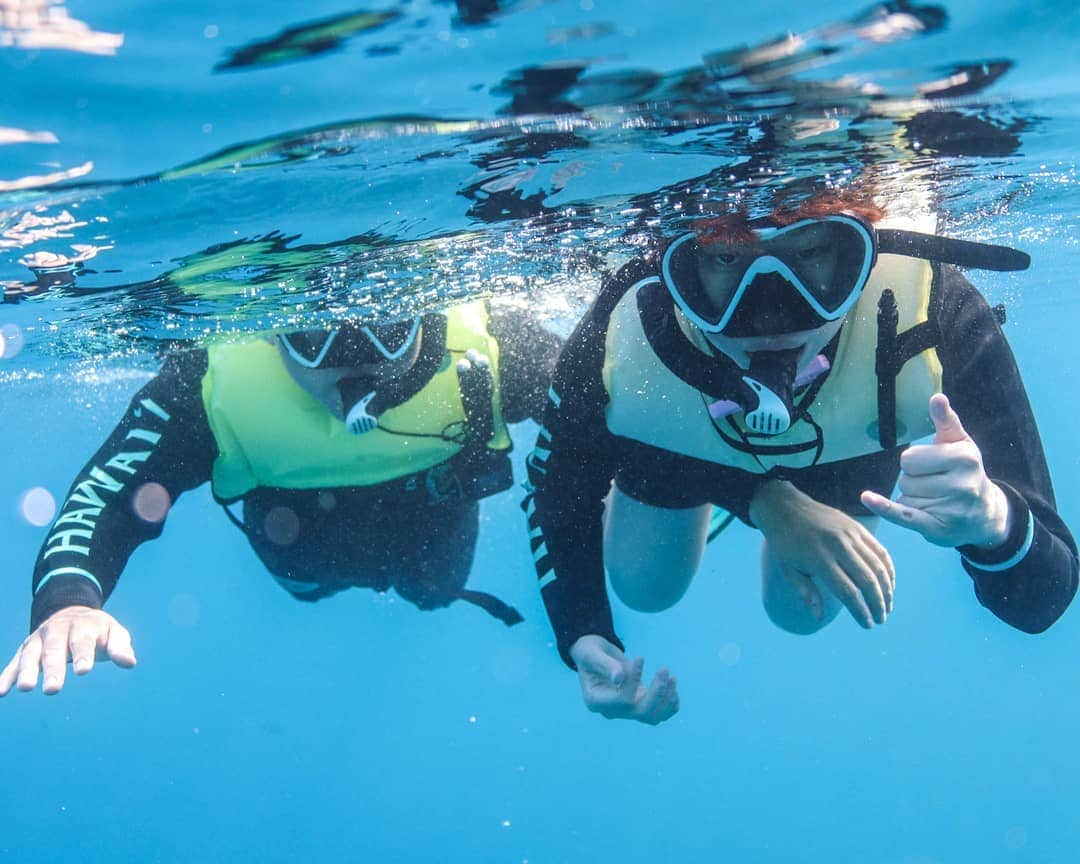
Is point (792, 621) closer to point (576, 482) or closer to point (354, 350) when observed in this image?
point (576, 482)

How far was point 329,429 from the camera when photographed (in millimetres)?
7699

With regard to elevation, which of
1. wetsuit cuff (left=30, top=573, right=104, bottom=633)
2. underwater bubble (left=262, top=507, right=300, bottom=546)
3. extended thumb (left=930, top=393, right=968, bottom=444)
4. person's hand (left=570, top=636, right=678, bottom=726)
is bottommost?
underwater bubble (left=262, top=507, right=300, bottom=546)

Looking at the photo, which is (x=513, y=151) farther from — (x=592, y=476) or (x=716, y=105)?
(x=592, y=476)

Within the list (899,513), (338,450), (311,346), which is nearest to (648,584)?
(338,450)

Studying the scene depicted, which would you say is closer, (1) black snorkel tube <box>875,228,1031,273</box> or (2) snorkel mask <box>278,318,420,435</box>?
(1) black snorkel tube <box>875,228,1031,273</box>

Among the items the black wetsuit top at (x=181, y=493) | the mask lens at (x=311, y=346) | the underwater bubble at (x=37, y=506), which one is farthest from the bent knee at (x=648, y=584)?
the underwater bubble at (x=37, y=506)

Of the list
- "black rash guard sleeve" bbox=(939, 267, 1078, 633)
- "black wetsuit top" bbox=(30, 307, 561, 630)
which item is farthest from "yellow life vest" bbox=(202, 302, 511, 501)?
"black rash guard sleeve" bbox=(939, 267, 1078, 633)

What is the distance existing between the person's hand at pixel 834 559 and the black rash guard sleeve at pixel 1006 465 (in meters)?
0.57

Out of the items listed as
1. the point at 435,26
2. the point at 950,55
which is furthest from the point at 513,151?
the point at 950,55

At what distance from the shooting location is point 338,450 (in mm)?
7672

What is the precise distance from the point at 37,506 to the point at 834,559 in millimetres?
53748

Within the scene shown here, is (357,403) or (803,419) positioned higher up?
(803,419)

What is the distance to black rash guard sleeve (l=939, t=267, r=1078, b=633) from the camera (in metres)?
4.03

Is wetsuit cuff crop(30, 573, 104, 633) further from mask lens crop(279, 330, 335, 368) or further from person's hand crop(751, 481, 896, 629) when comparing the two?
person's hand crop(751, 481, 896, 629)
